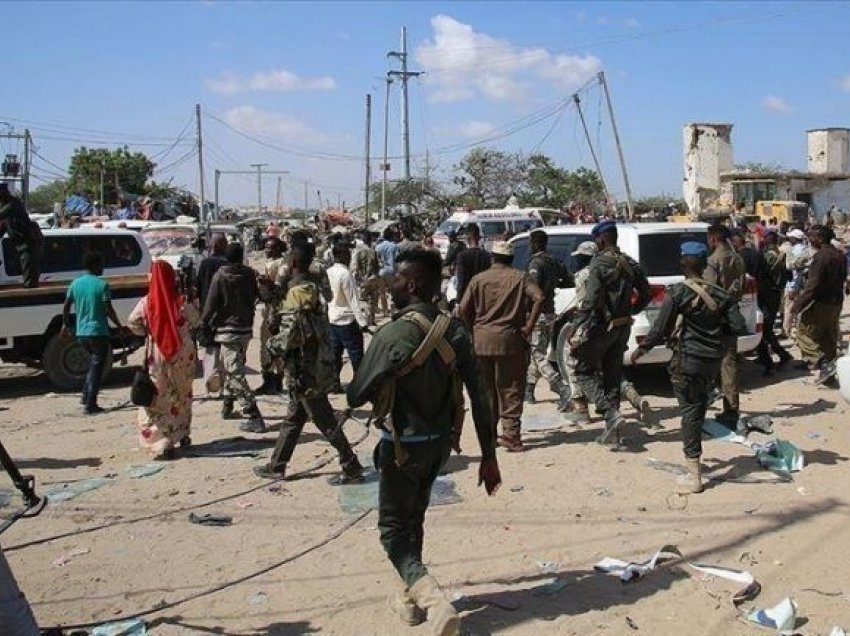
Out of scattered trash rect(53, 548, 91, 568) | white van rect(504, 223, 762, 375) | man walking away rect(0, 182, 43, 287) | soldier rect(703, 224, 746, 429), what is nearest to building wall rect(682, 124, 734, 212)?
white van rect(504, 223, 762, 375)

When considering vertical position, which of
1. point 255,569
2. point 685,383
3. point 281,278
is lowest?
point 255,569

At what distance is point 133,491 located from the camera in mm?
6047

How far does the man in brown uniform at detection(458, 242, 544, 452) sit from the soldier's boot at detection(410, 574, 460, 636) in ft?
10.1

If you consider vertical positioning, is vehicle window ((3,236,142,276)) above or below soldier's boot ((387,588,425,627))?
above

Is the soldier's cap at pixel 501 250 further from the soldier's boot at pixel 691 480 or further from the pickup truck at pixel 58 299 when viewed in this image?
the pickup truck at pixel 58 299

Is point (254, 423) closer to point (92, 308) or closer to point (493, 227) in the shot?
point (92, 308)

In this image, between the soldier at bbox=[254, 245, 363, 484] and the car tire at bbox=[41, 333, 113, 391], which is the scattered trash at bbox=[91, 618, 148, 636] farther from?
the car tire at bbox=[41, 333, 113, 391]

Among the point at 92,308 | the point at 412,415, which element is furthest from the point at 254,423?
the point at 412,415

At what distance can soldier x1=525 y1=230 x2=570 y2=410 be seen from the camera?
7570 mm

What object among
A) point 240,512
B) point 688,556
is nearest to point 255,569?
point 240,512

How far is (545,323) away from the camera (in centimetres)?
815

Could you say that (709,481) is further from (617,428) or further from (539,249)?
(539,249)

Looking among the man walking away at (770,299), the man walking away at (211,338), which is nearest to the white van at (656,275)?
the man walking away at (770,299)

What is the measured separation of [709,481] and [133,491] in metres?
4.18
